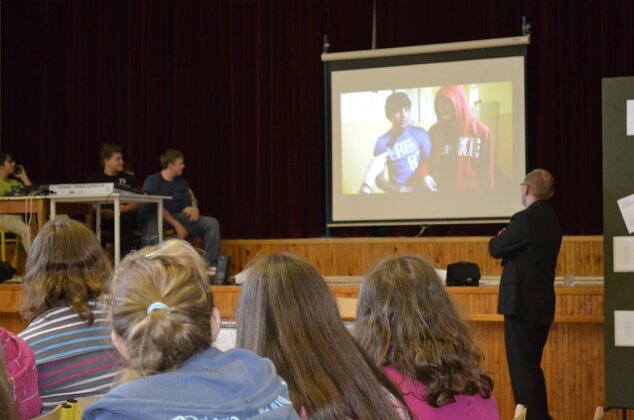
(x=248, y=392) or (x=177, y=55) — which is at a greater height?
(x=177, y=55)

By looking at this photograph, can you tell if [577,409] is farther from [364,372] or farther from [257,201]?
[257,201]

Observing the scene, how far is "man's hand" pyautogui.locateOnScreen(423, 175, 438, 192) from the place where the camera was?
6.72 m

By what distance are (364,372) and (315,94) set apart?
6.30 meters

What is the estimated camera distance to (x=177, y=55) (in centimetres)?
793

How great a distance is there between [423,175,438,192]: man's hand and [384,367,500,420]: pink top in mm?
5001

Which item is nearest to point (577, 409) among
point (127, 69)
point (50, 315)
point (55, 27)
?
point (50, 315)

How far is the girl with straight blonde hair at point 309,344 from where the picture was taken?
135cm

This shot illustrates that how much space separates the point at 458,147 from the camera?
668 cm

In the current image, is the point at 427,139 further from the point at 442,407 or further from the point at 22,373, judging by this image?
the point at 22,373

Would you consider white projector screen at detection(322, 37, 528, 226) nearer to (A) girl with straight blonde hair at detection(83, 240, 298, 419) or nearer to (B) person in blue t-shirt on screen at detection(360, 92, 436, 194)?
(B) person in blue t-shirt on screen at detection(360, 92, 436, 194)

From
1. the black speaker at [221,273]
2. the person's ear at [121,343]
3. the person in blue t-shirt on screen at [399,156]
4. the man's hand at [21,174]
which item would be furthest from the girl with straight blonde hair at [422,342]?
the man's hand at [21,174]

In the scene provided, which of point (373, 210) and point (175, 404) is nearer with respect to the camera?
point (175, 404)

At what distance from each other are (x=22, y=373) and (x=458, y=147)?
5.45m

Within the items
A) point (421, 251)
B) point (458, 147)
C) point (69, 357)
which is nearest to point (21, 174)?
point (421, 251)
